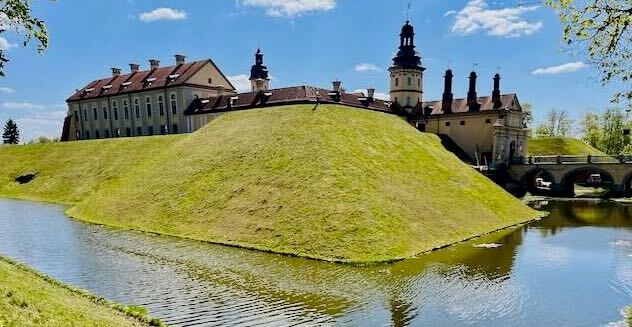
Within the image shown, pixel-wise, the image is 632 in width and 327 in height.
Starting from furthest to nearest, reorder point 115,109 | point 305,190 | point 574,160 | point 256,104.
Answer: point 115,109
point 574,160
point 256,104
point 305,190

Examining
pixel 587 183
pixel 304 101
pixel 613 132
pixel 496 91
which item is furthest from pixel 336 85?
pixel 613 132

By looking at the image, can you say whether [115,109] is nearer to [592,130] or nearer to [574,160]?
[574,160]

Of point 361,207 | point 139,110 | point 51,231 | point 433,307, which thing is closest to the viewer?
point 433,307

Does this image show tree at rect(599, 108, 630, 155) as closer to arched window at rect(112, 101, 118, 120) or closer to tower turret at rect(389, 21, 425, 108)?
tower turret at rect(389, 21, 425, 108)

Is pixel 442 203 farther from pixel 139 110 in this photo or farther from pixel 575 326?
pixel 139 110

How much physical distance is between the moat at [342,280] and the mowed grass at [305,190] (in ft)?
7.88

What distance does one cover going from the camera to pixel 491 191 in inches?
2125

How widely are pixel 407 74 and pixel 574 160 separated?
116 ft

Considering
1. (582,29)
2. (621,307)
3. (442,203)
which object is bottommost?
(621,307)

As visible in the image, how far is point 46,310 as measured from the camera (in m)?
13.2

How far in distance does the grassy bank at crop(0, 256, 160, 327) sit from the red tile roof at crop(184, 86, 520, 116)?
52.3 meters

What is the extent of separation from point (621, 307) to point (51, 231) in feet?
137

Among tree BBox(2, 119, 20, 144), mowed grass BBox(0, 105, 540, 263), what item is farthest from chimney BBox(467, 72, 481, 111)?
tree BBox(2, 119, 20, 144)

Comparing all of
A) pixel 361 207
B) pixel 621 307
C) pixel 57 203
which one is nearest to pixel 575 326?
pixel 621 307
